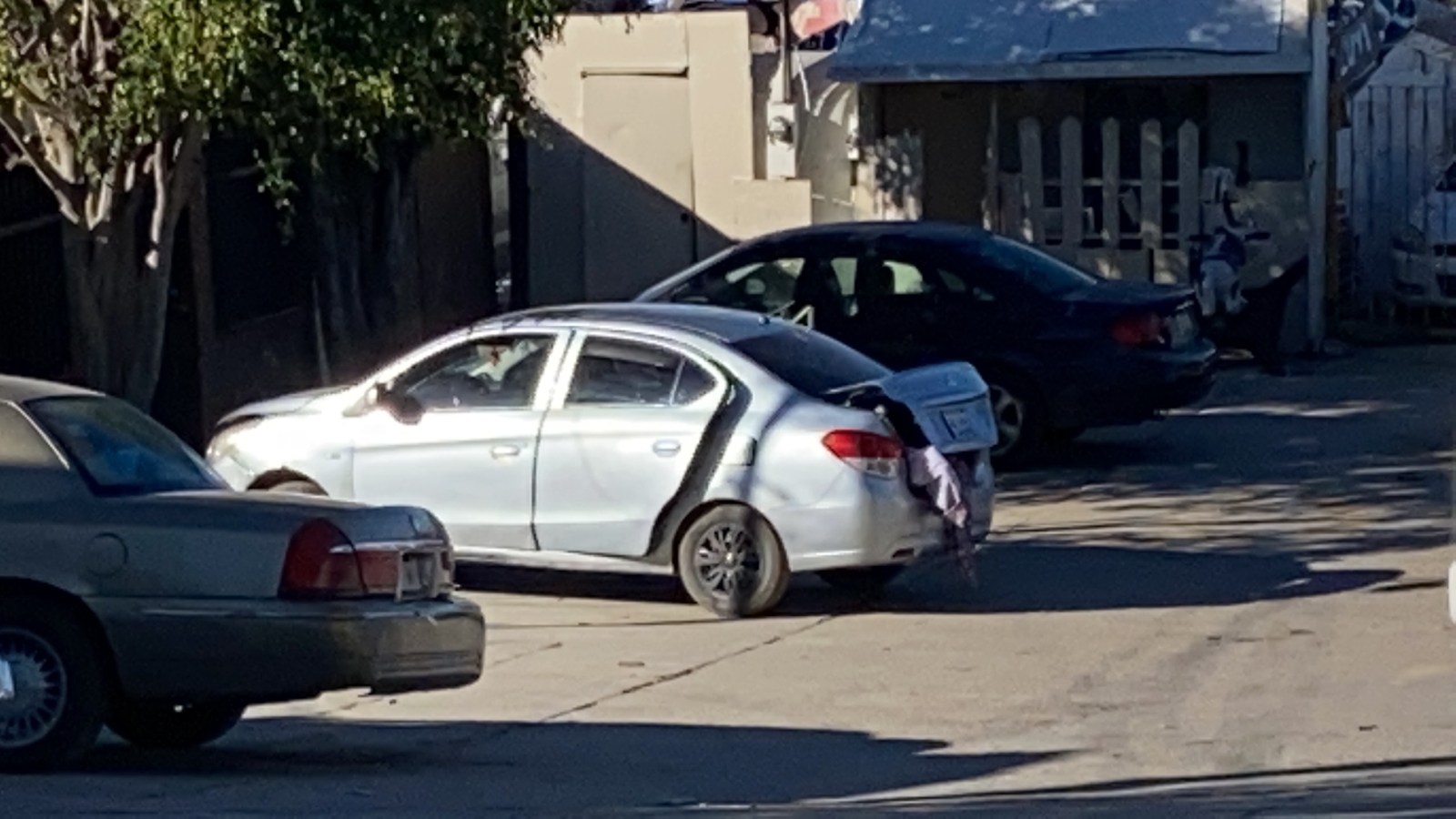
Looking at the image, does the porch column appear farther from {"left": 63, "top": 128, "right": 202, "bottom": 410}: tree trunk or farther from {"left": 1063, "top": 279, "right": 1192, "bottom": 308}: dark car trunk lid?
{"left": 63, "top": 128, "right": 202, "bottom": 410}: tree trunk

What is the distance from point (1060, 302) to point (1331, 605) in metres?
4.60

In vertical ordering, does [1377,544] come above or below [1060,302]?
below

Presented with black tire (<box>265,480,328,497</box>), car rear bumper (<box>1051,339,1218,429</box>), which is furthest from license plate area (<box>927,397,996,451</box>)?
car rear bumper (<box>1051,339,1218,429</box>)

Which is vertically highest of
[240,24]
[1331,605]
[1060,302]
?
[240,24]

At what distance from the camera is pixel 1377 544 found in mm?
15867

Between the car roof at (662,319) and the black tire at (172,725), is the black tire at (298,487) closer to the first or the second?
the car roof at (662,319)

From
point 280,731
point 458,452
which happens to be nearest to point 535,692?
point 280,731

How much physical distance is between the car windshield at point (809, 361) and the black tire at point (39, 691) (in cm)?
504

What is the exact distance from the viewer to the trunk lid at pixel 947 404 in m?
14.1

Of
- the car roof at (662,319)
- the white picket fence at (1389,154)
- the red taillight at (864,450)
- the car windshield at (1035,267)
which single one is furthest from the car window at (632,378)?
the white picket fence at (1389,154)

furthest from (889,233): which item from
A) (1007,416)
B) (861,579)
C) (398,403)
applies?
(398,403)

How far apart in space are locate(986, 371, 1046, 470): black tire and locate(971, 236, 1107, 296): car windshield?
0.64 meters

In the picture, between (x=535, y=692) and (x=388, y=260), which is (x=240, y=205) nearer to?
(x=388, y=260)

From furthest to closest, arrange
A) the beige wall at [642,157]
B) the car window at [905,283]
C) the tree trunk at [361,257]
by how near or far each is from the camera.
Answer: the beige wall at [642,157], the tree trunk at [361,257], the car window at [905,283]
